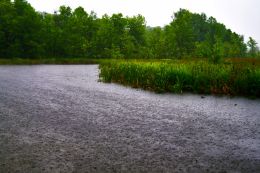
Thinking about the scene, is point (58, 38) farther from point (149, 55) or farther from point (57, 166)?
point (57, 166)

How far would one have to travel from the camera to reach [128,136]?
8477 mm

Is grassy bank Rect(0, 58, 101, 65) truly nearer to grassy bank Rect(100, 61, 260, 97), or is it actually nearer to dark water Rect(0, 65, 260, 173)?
grassy bank Rect(100, 61, 260, 97)

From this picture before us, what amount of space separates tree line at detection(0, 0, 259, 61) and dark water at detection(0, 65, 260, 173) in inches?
2405

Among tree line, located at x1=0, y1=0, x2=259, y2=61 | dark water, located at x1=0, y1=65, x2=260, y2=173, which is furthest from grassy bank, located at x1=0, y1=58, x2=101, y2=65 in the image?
dark water, located at x1=0, y1=65, x2=260, y2=173

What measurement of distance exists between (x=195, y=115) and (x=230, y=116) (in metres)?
1.13

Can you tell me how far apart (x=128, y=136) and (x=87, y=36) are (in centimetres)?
8402

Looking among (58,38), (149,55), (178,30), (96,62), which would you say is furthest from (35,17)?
(178,30)

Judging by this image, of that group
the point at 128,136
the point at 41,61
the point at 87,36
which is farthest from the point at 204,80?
the point at 87,36

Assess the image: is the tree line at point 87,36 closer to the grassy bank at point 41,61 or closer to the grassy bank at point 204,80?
the grassy bank at point 41,61

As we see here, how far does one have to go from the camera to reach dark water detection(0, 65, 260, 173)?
20.9ft

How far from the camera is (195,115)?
11.6m

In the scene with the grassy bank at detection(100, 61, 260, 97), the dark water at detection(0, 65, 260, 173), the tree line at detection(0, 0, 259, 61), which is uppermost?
the tree line at detection(0, 0, 259, 61)

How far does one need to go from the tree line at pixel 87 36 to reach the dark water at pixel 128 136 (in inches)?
2405

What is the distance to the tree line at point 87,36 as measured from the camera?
72.1 metres
